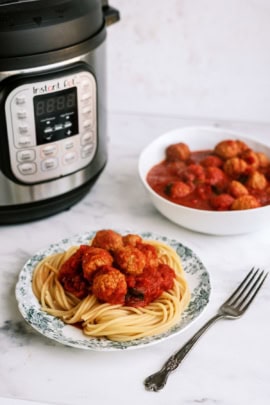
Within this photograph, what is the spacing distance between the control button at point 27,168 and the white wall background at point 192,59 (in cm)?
62

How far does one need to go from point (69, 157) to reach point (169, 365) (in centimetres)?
48

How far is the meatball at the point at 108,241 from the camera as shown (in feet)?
3.96

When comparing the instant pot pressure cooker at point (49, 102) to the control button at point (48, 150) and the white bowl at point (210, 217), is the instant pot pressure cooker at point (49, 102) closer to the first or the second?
the control button at point (48, 150)

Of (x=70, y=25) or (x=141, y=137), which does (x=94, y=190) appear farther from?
(x=70, y=25)

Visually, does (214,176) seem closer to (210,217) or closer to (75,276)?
(210,217)

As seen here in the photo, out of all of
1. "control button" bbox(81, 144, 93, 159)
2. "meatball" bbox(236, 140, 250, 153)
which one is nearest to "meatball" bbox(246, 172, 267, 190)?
"meatball" bbox(236, 140, 250, 153)

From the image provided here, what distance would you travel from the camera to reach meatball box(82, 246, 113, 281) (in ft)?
3.76

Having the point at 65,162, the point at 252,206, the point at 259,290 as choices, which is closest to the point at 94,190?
the point at 65,162

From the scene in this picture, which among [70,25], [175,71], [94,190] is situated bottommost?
[94,190]

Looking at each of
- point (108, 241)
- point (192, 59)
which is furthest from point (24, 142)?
point (192, 59)

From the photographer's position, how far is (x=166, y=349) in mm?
1121

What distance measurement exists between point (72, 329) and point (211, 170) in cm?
51

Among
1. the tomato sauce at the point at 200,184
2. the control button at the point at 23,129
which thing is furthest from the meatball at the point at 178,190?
the control button at the point at 23,129

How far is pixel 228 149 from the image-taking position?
1.53 m
